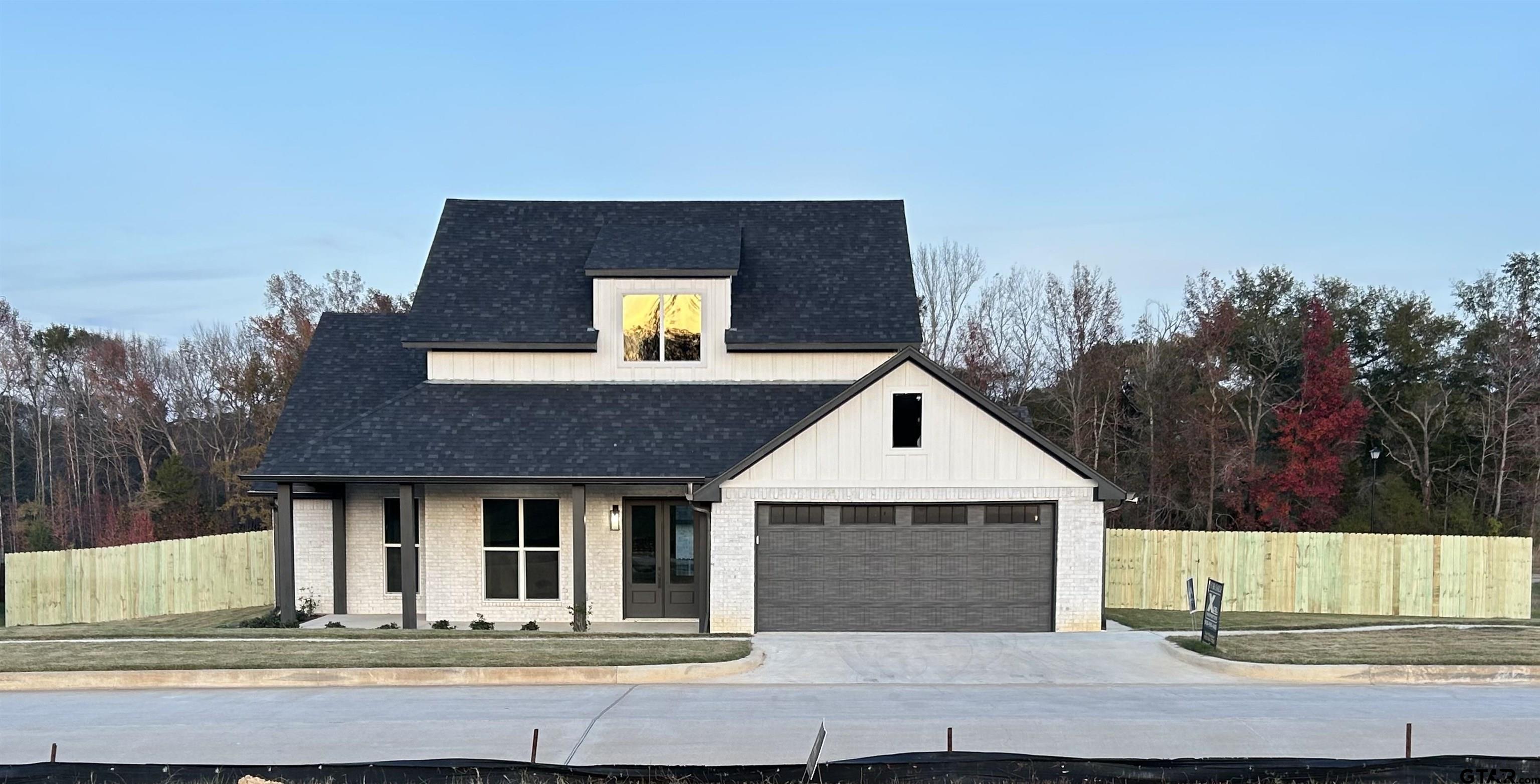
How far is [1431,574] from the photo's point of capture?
21969mm

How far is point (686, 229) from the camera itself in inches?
856

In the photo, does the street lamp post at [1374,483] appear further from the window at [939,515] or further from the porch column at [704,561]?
the porch column at [704,561]

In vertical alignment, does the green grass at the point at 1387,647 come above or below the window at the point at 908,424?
below

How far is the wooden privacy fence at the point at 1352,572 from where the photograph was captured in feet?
71.7

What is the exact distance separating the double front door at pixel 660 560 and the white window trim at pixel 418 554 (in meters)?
3.87

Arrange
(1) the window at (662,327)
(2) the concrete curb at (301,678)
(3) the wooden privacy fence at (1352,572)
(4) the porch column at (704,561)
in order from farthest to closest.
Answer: (3) the wooden privacy fence at (1352,572) → (1) the window at (662,327) → (4) the porch column at (704,561) → (2) the concrete curb at (301,678)

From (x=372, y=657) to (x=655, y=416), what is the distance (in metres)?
6.90

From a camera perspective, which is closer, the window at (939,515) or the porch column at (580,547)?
the window at (939,515)

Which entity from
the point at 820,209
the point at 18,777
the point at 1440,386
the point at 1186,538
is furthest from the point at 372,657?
the point at 1440,386

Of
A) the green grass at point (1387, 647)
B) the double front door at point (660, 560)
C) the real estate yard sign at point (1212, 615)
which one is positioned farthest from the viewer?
the double front door at point (660, 560)

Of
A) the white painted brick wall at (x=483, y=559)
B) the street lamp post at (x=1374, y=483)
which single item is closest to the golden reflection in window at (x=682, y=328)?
the white painted brick wall at (x=483, y=559)

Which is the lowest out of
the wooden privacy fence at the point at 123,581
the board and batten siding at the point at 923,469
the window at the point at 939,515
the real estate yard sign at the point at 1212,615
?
the wooden privacy fence at the point at 123,581

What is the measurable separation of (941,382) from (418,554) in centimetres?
1054

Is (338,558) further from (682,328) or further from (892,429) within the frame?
(892,429)
